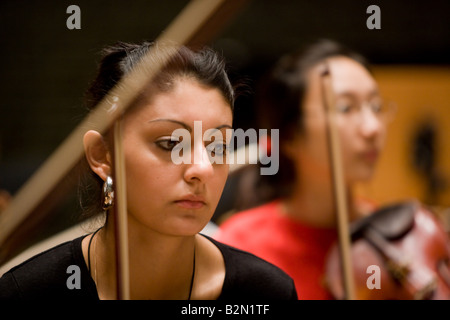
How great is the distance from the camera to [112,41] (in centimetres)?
48

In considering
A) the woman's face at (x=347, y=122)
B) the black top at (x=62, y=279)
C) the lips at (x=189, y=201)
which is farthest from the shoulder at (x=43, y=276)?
the woman's face at (x=347, y=122)

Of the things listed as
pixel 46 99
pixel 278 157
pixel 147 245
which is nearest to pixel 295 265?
pixel 278 157

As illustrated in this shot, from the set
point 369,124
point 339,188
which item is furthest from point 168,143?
point 369,124

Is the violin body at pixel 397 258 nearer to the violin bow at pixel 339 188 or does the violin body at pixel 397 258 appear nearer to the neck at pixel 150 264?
the violin bow at pixel 339 188

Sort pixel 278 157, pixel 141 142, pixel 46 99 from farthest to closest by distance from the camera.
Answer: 1. pixel 46 99
2. pixel 278 157
3. pixel 141 142

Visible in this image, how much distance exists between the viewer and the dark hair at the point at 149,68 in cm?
45

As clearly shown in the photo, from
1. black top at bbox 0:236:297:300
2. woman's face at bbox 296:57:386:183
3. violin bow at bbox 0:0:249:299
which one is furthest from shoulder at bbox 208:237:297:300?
woman's face at bbox 296:57:386:183

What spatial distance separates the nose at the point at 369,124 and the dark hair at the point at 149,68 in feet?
0.92

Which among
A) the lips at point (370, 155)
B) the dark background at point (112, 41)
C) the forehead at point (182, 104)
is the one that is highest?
the dark background at point (112, 41)

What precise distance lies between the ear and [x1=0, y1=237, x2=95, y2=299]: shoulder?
0.25 ft

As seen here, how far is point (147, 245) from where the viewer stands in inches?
18.1
